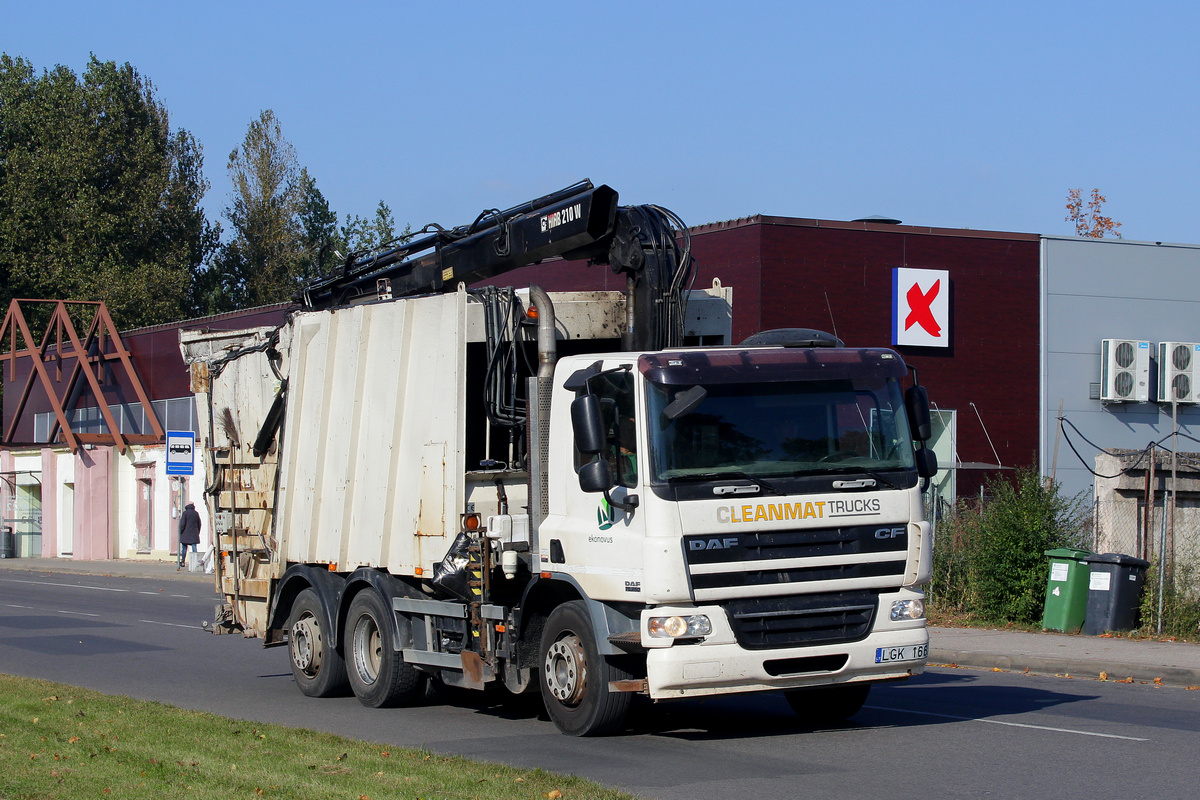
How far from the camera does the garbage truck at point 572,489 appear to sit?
891cm

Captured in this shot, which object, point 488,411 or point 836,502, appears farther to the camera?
point 488,411

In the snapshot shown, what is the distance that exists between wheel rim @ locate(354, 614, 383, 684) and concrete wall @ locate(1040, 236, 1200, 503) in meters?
18.8

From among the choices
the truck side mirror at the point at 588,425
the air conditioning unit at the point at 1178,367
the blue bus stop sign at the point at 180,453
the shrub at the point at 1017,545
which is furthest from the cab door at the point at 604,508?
the blue bus stop sign at the point at 180,453

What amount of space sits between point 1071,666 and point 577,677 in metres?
6.93

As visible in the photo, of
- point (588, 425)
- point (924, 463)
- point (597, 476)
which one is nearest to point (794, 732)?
point (924, 463)

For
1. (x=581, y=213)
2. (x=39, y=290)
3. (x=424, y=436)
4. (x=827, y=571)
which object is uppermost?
(x=39, y=290)

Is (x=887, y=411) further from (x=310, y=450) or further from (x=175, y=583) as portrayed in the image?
(x=175, y=583)

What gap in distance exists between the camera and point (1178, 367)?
91.0ft

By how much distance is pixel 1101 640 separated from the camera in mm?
16359

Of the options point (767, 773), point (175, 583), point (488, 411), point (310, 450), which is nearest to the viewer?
point (767, 773)

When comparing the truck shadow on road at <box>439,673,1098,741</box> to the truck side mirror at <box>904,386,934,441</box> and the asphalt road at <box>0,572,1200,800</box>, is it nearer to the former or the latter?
the asphalt road at <box>0,572,1200,800</box>

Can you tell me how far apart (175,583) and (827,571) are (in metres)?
26.1

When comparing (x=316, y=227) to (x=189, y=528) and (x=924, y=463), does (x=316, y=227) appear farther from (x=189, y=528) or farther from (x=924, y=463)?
(x=924, y=463)

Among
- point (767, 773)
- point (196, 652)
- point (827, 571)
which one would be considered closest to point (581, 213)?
point (827, 571)
